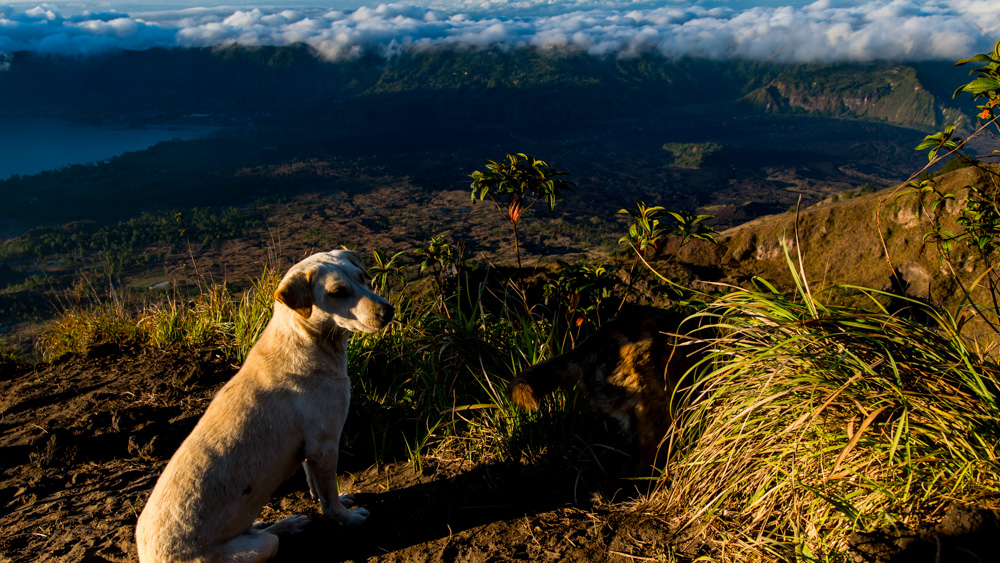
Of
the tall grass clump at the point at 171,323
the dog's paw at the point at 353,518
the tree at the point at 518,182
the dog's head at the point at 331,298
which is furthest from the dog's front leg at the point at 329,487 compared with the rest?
the tall grass clump at the point at 171,323

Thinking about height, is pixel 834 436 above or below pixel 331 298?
below

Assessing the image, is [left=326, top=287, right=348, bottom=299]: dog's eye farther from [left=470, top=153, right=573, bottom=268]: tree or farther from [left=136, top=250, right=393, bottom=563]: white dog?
[left=470, top=153, right=573, bottom=268]: tree

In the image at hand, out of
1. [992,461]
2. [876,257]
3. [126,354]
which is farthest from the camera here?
[876,257]

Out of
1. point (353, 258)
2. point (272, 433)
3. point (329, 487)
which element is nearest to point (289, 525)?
point (329, 487)

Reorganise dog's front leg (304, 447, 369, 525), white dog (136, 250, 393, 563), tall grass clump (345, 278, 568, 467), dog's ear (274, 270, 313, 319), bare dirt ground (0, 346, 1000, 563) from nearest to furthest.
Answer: white dog (136, 250, 393, 563) < bare dirt ground (0, 346, 1000, 563) < dog's ear (274, 270, 313, 319) < dog's front leg (304, 447, 369, 525) < tall grass clump (345, 278, 568, 467)

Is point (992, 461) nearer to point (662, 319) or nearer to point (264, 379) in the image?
point (662, 319)

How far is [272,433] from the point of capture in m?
3.19

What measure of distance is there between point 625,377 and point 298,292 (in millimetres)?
2229

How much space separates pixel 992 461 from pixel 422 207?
399 ft

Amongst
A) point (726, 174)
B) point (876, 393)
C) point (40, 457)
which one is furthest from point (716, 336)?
point (726, 174)

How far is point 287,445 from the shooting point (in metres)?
3.25

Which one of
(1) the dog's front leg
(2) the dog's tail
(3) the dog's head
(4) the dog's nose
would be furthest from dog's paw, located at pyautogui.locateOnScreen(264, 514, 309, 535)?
(2) the dog's tail

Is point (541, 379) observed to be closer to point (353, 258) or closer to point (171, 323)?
point (353, 258)

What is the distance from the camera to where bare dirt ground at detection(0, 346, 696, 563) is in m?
3.27
